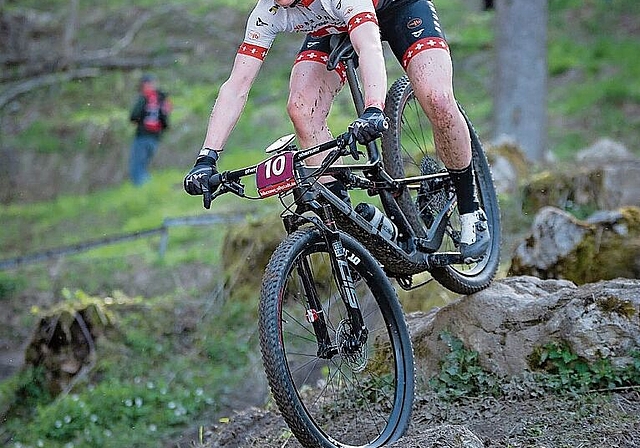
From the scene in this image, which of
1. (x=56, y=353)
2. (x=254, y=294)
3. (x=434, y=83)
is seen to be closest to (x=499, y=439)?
(x=434, y=83)

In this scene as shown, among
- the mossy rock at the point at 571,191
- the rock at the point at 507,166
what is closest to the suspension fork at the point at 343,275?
the mossy rock at the point at 571,191

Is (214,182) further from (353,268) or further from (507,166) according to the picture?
(507,166)

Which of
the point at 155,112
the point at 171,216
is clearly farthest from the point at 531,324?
the point at 155,112

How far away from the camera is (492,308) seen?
4.88 meters

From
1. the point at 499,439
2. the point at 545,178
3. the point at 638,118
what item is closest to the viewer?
the point at 499,439

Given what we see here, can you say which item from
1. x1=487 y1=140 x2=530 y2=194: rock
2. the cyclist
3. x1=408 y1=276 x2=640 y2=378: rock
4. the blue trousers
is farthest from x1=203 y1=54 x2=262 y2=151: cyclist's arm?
the blue trousers

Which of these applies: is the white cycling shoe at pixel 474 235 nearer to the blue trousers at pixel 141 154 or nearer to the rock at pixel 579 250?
the rock at pixel 579 250

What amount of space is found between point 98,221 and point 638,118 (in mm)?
8551

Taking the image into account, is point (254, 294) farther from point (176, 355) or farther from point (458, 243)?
point (458, 243)

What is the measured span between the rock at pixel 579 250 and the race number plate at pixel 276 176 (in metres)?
2.89

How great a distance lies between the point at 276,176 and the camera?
145 inches

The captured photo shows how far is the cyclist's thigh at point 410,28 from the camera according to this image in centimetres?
432

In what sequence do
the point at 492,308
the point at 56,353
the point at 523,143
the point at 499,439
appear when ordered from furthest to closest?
the point at 523,143
the point at 56,353
the point at 492,308
the point at 499,439

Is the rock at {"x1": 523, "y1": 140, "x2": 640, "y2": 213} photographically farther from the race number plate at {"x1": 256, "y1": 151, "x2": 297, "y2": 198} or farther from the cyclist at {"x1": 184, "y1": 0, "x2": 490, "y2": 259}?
the race number plate at {"x1": 256, "y1": 151, "x2": 297, "y2": 198}
